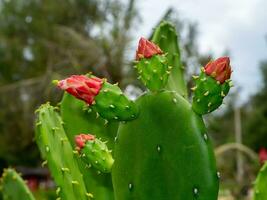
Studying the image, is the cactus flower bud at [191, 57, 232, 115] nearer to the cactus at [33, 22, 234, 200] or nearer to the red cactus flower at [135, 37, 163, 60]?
the cactus at [33, 22, 234, 200]

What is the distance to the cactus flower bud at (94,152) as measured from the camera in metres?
2.25

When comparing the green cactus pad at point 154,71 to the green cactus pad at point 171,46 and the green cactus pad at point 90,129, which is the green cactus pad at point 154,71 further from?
the green cactus pad at point 171,46

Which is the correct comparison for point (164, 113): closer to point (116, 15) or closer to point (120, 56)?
point (120, 56)

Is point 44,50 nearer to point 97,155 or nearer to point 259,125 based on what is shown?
point 259,125

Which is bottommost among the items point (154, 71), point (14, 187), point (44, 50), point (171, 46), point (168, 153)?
point (168, 153)

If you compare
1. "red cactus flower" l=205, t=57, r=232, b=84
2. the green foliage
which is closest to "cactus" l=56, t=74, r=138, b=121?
"red cactus flower" l=205, t=57, r=232, b=84

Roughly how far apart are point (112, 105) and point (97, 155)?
284 millimetres

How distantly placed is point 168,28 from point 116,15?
17594 millimetres

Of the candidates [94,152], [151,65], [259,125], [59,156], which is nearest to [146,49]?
[151,65]

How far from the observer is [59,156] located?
243 cm

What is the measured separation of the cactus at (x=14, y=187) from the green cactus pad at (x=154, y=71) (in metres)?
1.00

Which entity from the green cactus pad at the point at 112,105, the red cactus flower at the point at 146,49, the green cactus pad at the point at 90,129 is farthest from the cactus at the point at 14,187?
the red cactus flower at the point at 146,49

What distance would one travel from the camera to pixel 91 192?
2.57 m

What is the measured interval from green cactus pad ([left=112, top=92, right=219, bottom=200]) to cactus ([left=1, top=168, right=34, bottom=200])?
85 cm
